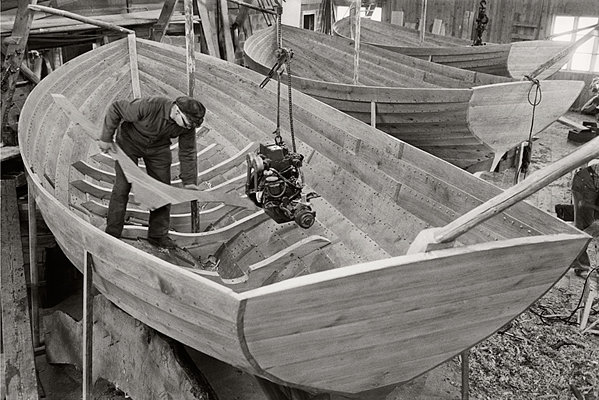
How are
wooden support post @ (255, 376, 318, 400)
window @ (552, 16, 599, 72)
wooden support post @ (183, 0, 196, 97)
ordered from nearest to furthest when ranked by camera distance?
1. wooden support post @ (255, 376, 318, 400)
2. wooden support post @ (183, 0, 196, 97)
3. window @ (552, 16, 599, 72)

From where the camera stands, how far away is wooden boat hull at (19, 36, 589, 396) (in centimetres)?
205

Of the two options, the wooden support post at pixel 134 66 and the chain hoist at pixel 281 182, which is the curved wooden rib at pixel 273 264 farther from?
the wooden support post at pixel 134 66

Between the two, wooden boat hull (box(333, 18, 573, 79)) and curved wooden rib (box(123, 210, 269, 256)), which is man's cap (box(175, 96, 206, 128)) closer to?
curved wooden rib (box(123, 210, 269, 256))

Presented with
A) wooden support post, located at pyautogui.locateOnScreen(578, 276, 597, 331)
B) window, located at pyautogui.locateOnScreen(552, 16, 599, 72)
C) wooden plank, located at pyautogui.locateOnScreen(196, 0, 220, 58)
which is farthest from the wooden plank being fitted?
window, located at pyautogui.locateOnScreen(552, 16, 599, 72)

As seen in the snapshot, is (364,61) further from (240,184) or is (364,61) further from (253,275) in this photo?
(253,275)

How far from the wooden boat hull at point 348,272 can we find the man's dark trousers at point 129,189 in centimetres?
17

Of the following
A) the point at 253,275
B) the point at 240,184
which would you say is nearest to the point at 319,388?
the point at 253,275

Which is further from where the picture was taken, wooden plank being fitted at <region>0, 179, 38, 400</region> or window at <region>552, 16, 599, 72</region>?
window at <region>552, 16, 599, 72</region>

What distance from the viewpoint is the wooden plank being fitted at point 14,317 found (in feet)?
10.8

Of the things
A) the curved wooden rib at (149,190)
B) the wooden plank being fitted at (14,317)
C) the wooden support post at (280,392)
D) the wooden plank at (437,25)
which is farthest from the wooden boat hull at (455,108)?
the wooden plank at (437,25)

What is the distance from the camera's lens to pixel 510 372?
397 centimetres

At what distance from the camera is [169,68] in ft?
19.4

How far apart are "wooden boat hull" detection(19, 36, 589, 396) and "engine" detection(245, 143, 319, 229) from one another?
0.87 ft

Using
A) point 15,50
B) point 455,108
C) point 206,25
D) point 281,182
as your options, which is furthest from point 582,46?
point 15,50
